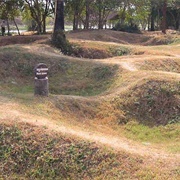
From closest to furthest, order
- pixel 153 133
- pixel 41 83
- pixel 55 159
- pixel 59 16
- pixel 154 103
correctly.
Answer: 1. pixel 55 159
2. pixel 153 133
3. pixel 41 83
4. pixel 154 103
5. pixel 59 16

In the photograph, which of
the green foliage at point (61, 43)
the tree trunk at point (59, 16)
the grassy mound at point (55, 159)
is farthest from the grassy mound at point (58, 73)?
the grassy mound at point (55, 159)

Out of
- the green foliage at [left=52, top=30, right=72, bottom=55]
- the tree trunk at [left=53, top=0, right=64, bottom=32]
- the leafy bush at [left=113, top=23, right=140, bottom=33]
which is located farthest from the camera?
the leafy bush at [left=113, top=23, right=140, bottom=33]

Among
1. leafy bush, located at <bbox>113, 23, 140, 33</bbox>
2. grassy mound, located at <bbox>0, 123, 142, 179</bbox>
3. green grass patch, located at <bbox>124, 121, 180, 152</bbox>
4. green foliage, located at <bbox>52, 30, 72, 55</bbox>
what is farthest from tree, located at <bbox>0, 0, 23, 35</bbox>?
grassy mound, located at <bbox>0, 123, 142, 179</bbox>

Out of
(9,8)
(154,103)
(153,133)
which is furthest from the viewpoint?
(9,8)

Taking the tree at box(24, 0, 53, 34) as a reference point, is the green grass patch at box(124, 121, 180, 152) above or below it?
below

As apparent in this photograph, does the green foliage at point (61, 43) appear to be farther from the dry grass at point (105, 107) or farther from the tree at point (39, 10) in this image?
the tree at point (39, 10)

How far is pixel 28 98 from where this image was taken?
23.9 feet

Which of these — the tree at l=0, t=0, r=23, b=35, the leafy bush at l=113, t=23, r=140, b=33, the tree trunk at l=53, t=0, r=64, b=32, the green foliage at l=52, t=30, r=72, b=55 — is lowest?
the green foliage at l=52, t=30, r=72, b=55

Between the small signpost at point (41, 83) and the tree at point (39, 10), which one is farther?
the tree at point (39, 10)

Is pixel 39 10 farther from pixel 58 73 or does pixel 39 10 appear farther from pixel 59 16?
pixel 58 73

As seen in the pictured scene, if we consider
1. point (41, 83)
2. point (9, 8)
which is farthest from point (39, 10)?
point (41, 83)

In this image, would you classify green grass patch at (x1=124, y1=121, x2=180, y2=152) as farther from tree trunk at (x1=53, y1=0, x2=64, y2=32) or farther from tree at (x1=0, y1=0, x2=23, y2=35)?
tree at (x1=0, y1=0, x2=23, y2=35)

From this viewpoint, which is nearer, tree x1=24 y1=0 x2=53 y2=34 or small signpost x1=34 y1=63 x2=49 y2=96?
small signpost x1=34 y1=63 x2=49 y2=96

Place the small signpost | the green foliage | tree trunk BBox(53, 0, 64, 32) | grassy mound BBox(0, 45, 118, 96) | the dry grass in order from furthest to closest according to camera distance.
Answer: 1. tree trunk BBox(53, 0, 64, 32)
2. the green foliage
3. grassy mound BBox(0, 45, 118, 96)
4. the small signpost
5. the dry grass
